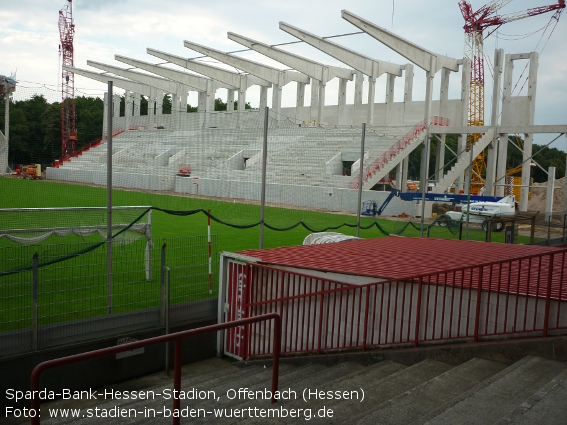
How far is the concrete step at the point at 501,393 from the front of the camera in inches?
164

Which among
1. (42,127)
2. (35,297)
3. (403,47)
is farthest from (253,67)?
(35,297)

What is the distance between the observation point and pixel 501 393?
15.3 ft

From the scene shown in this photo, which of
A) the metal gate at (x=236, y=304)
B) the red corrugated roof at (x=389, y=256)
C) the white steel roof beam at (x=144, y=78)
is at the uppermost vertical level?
the white steel roof beam at (x=144, y=78)

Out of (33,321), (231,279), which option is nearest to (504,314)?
(231,279)

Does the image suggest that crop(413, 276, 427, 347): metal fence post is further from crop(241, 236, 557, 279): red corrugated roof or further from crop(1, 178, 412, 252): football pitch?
crop(1, 178, 412, 252): football pitch

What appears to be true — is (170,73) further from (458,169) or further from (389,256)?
(389,256)

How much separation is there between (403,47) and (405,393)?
2970 centimetres

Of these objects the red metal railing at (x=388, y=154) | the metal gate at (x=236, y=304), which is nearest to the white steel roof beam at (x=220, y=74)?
the red metal railing at (x=388, y=154)

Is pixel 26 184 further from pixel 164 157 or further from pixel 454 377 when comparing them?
pixel 454 377

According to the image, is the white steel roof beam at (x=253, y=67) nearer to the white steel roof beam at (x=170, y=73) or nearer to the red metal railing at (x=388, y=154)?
the white steel roof beam at (x=170, y=73)

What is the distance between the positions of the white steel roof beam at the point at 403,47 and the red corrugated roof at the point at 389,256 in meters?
21.4

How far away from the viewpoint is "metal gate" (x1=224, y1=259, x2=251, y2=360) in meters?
8.29

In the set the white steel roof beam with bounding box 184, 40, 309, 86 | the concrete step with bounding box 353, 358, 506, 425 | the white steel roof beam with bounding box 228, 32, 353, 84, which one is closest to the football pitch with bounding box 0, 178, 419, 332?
the concrete step with bounding box 353, 358, 506, 425

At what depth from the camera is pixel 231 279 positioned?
28.3 feet
